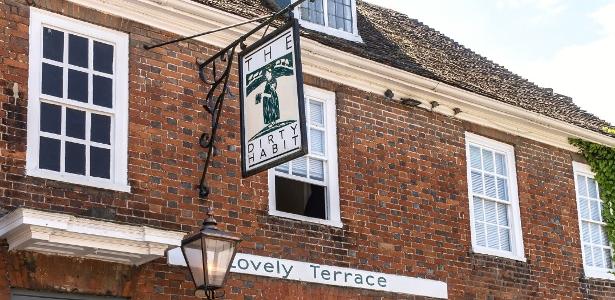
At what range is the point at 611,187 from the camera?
1598cm

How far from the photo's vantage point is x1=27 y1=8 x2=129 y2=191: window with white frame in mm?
9922

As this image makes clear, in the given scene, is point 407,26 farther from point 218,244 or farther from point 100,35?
point 218,244

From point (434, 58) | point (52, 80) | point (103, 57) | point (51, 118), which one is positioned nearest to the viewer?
point (51, 118)

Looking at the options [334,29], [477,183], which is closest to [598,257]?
[477,183]

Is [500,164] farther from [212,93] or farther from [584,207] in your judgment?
[212,93]

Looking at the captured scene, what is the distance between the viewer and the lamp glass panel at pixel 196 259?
8883mm

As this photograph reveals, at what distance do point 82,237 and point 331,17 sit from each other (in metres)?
6.16

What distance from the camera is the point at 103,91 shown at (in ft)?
34.4

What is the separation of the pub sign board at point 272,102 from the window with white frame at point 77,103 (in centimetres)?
147

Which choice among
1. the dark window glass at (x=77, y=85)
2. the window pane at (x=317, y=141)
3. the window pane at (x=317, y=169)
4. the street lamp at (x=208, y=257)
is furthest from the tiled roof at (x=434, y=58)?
the street lamp at (x=208, y=257)

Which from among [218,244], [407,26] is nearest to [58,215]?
[218,244]

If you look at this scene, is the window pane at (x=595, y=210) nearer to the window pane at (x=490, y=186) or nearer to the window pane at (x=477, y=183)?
the window pane at (x=490, y=186)

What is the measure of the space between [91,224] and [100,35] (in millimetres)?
2453

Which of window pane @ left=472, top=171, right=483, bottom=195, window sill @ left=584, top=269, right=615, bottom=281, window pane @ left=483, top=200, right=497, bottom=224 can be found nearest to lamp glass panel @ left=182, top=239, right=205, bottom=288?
window pane @ left=472, top=171, right=483, bottom=195
